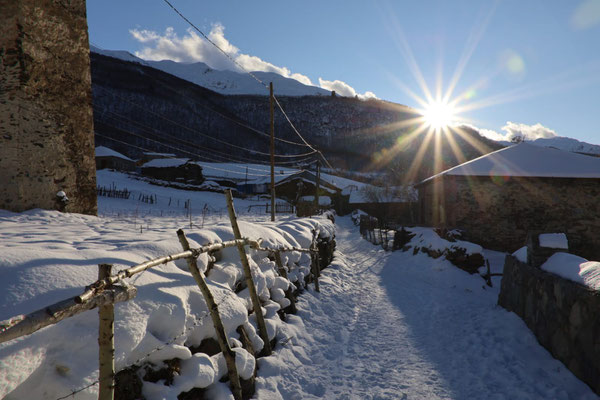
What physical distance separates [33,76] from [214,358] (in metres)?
8.79

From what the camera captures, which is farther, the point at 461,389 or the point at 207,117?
the point at 207,117

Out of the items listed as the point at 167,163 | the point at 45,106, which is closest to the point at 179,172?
the point at 167,163

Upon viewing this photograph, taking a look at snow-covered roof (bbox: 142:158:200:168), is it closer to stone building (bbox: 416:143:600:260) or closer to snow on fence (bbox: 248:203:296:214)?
snow on fence (bbox: 248:203:296:214)

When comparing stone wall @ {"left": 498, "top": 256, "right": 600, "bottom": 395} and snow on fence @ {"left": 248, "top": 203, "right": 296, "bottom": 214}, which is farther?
snow on fence @ {"left": 248, "top": 203, "right": 296, "bottom": 214}

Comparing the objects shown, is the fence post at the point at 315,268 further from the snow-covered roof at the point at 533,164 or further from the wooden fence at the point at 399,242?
the snow-covered roof at the point at 533,164

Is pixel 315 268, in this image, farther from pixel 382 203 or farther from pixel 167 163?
pixel 167 163

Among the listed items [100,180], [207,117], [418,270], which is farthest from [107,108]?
[418,270]

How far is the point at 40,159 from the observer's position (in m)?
7.70

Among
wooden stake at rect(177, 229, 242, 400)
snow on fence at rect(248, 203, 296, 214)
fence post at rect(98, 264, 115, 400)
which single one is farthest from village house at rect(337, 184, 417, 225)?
fence post at rect(98, 264, 115, 400)

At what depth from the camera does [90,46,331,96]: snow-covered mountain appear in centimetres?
14138

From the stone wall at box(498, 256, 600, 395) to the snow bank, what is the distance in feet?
0.31

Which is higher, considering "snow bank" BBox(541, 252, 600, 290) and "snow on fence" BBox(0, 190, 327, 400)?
"snow on fence" BBox(0, 190, 327, 400)

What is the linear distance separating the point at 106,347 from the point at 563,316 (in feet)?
17.8

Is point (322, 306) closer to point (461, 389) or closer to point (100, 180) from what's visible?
point (461, 389)
